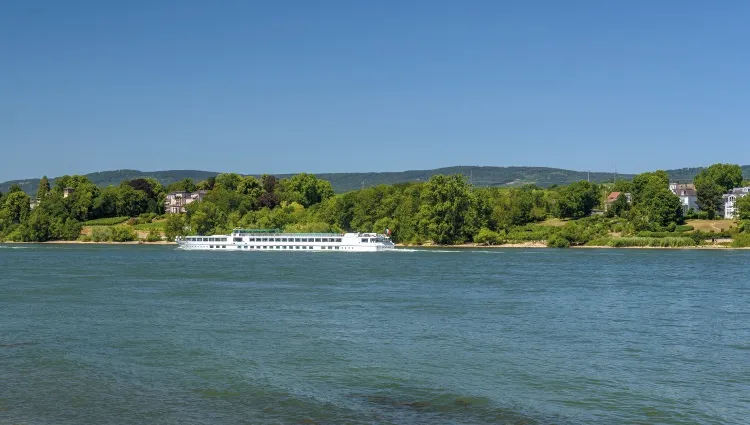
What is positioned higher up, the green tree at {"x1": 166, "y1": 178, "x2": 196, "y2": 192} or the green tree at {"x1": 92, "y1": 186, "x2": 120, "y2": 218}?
the green tree at {"x1": 166, "y1": 178, "x2": 196, "y2": 192}

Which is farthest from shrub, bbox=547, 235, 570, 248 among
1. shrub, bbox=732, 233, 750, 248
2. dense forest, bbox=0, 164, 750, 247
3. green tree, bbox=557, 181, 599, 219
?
shrub, bbox=732, 233, 750, 248

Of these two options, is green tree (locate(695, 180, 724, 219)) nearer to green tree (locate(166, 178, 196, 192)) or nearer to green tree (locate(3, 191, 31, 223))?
green tree (locate(166, 178, 196, 192))

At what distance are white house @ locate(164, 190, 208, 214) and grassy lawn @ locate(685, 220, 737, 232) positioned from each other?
88644 millimetres

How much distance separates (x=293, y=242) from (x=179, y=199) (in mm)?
66928

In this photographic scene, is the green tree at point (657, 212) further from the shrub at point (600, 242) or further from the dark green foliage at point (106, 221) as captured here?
the dark green foliage at point (106, 221)

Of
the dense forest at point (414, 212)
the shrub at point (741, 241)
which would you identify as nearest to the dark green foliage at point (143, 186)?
the dense forest at point (414, 212)

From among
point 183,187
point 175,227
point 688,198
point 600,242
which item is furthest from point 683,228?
point 183,187

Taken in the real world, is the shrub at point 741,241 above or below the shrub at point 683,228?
below

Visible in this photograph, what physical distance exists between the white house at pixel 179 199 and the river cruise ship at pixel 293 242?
5300 centimetres

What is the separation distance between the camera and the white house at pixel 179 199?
515ft

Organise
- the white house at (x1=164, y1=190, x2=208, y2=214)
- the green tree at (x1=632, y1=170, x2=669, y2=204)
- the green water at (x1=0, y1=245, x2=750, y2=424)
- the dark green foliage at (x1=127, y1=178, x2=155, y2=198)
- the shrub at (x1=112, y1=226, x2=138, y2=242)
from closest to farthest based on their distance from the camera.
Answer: the green water at (x1=0, y1=245, x2=750, y2=424), the green tree at (x1=632, y1=170, x2=669, y2=204), the shrub at (x1=112, y1=226, x2=138, y2=242), the dark green foliage at (x1=127, y1=178, x2=155, y2=198), the white house at (x1=164, y1=190, x2=208, y2=214)

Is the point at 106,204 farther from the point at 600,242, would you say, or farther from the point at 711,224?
the point at 711,224

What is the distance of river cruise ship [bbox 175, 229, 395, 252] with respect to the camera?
3760 inches

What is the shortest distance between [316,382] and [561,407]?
6.23 m
